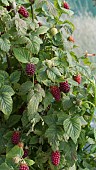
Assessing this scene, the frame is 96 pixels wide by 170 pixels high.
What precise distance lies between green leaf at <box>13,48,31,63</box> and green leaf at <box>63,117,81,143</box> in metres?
0.23

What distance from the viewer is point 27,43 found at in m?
1.42

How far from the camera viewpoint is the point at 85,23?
270cm

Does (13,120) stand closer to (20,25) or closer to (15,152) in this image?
(15,152)

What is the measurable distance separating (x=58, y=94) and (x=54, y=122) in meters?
0.09

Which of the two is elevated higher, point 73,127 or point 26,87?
point 26,87

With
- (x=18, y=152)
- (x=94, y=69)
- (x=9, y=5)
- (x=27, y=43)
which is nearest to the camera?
(x=18, y=152)

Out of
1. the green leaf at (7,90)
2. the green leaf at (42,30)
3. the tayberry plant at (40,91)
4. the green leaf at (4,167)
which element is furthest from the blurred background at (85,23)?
the green leaf at (4,167)

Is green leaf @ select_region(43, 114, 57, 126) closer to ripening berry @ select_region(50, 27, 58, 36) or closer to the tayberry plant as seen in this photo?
the tayberry plant

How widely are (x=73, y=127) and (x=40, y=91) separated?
0.51 ft

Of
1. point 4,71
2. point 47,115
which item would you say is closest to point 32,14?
point 4,71

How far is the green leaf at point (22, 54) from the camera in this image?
54.9 inches

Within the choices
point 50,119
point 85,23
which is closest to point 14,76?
point 50,119

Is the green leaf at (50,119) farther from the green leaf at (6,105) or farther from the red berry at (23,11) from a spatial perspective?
the red berry at (23,11)

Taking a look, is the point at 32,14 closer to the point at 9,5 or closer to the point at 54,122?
the point at 9,5
